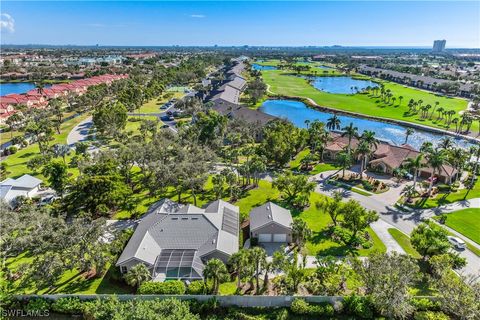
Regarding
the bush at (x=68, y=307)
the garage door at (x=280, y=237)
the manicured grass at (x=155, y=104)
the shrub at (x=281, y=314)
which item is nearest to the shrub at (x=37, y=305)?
the bush at (x=68, y=307)

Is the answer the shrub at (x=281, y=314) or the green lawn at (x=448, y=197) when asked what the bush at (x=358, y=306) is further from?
the green lawn at (x=448, y=197)

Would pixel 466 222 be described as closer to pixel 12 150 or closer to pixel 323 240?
pixel 323 240

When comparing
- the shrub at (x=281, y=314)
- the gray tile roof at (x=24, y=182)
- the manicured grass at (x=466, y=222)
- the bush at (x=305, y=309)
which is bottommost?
the manicured grass at (x=466, y=222)

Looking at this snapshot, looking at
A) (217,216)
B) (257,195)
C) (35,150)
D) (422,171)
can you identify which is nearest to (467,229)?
(422,171)

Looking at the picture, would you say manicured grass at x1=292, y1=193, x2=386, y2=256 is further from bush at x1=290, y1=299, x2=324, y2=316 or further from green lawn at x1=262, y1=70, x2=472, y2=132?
green lawn at x1=262, y1=70, x2=472, y2=132

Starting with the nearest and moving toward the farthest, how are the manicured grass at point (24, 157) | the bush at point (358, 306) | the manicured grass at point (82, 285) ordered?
the bush at point (358, 306) → the manicured grass at point (82, 285) → the manicured grass at point (24, 157)

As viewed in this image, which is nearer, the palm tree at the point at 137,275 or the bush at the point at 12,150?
the palm tree at the point at 137,275

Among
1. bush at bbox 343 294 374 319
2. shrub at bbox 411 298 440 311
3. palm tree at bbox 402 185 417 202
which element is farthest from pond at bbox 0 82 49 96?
shrub at bbox 411 298 440 311

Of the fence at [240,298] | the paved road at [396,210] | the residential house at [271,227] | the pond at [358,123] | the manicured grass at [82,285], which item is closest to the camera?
the fence at [240,298]

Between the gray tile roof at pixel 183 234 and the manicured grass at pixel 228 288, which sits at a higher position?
the gray tile roof at pixel 183 234
